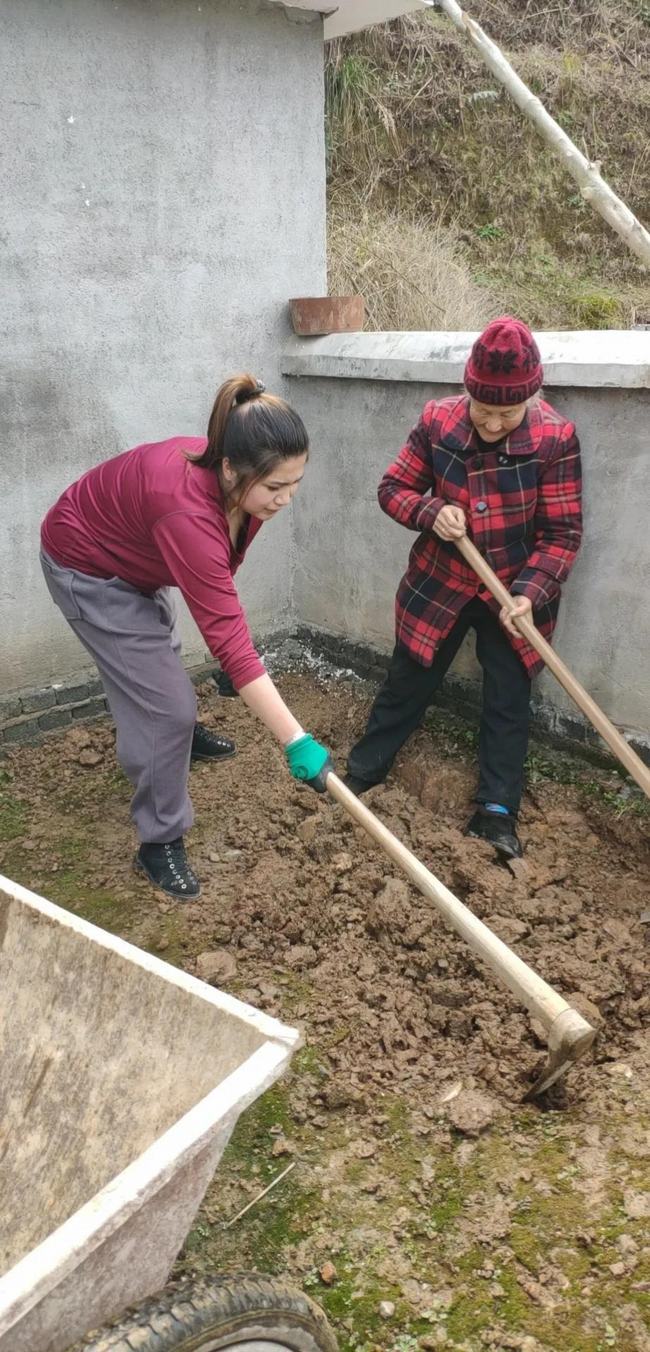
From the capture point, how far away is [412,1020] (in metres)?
2.66

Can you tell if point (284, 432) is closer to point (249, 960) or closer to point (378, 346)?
point (249, 960)

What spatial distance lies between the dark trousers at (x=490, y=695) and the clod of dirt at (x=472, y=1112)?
4.17 ft

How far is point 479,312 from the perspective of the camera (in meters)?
7.39

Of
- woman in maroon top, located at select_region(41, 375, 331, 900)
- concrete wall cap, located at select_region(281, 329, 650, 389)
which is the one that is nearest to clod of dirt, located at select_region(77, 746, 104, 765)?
woman in maroon top, located at select_region(41, 375, 331, 900)

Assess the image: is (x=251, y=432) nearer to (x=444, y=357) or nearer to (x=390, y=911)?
(x=390, y=911)

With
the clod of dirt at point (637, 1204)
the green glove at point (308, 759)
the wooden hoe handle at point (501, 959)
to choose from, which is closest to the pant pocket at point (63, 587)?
the green glove at point (308, 759)

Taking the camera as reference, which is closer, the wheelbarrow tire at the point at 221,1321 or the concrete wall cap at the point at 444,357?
the wheelbarrow tire at the point at 221,1321

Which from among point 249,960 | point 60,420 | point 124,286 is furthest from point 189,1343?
point 124,286

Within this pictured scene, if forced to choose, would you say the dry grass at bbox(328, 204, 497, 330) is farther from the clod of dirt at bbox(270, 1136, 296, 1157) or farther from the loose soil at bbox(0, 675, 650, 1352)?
the clod of dirt at bbox(270, 1136, 296, 1157)

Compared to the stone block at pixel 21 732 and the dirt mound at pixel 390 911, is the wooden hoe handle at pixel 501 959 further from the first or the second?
the stone block at pixel 21 732

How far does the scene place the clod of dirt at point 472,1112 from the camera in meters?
2.31

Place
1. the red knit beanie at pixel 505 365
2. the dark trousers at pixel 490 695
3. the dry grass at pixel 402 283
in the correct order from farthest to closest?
the dry grass at pixel 402 283
the dark trousers at pixel 490 695
the red knit beanie at pixel 505 365

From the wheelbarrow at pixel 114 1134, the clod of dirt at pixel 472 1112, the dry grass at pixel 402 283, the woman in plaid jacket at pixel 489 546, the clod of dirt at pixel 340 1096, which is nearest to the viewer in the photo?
the wheelbarrow at pixel 114 1134

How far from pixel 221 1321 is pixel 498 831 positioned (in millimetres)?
2236
